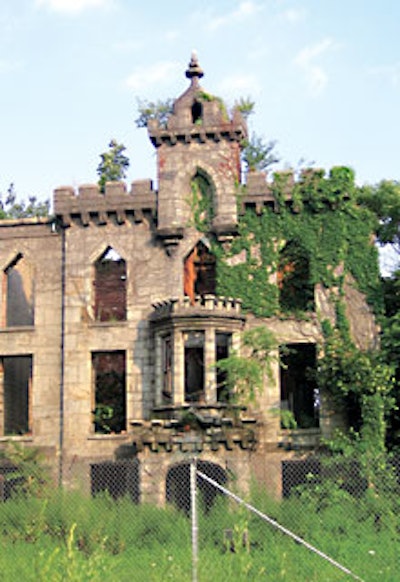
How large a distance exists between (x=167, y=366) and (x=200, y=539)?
11017 millimetres

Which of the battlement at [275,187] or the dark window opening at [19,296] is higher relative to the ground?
the battlement at [275,187]

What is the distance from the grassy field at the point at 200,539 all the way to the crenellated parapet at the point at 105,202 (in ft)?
40.8

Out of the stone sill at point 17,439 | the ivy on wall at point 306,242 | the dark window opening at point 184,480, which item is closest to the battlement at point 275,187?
the ivy on wall at point 306,242

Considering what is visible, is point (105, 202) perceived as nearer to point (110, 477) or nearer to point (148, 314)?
point (148, 314)

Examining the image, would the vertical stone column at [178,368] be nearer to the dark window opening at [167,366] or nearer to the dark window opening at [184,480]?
the dark window opening at [167,366]

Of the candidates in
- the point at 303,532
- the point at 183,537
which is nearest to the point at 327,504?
the point at 303,532

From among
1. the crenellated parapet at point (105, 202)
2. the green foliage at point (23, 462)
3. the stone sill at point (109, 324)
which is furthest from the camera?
the crenellated parapet at point (105, 202)

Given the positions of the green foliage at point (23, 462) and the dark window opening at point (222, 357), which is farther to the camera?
the dark window opening at point (222, 357)

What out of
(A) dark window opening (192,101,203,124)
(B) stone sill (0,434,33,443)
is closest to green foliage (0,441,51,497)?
(B) stone sill (0,434,33,443)

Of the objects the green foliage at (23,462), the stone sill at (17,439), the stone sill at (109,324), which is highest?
the stone sill at (109,324)

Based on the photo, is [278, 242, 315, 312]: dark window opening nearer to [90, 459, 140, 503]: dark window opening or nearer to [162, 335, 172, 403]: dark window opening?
[162, 335, 172, 403]: dark window opening

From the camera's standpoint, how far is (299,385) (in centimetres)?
2870

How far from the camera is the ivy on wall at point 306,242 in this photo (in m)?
25.5

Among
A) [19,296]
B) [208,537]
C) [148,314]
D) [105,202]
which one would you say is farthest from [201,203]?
[208,537]
